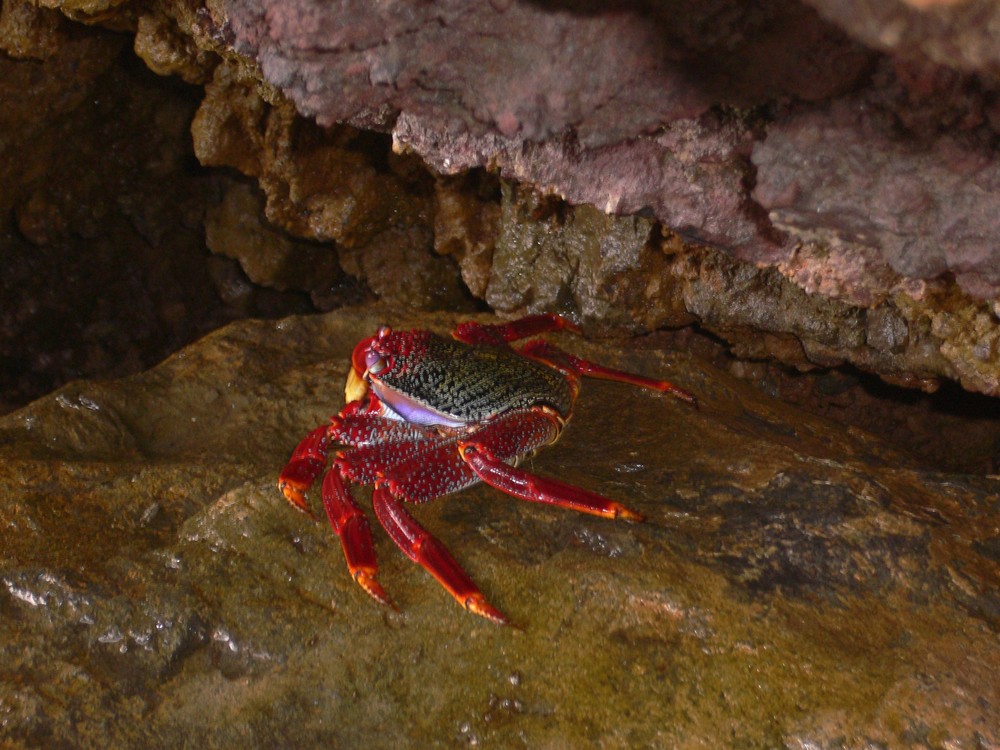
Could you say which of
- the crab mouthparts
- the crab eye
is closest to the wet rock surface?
the crab mouthparts

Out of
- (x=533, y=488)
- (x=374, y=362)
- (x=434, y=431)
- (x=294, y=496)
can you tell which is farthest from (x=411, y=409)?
(x=533, y=488)

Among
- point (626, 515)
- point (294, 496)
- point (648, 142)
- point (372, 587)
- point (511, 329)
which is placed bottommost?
point (372, 587)

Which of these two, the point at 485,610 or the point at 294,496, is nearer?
the point at 485,610

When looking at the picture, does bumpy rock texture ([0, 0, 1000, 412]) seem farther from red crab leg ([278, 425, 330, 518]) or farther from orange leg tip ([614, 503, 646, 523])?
red crab leg ([278, 425, 330, 518])

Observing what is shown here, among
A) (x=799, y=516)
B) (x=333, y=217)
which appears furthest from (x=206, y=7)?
(x=799, y=516)

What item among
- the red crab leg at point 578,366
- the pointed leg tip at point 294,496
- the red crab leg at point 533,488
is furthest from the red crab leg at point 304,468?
the red crab leg at point 578,366

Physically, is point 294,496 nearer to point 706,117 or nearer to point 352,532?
point 352,532
